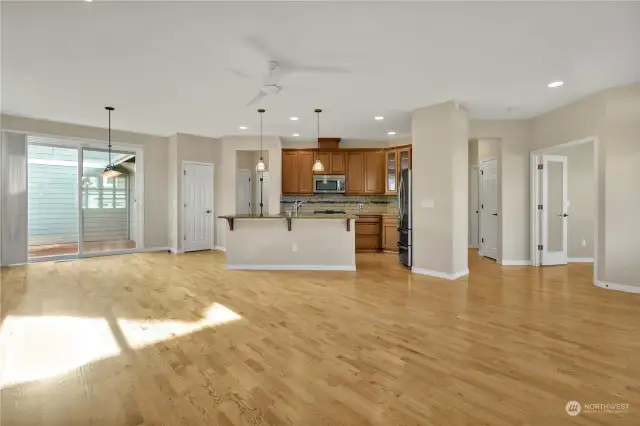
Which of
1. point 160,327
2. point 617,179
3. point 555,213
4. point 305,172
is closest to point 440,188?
point 617,179

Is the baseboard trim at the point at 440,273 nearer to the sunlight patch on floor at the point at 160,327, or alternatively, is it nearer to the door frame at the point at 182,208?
the sunlight patch on floor at the point at 160,327

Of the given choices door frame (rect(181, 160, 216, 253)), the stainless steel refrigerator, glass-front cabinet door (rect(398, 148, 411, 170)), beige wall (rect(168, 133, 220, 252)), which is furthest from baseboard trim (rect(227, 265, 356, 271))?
glass-front cabinet door (rect(398, 148, 411, 170))

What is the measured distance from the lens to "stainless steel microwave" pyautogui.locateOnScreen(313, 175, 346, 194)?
7742 millimetres

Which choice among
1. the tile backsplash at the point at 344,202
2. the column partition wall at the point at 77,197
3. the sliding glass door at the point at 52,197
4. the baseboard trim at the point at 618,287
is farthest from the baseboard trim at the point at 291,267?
the sliding glass door at the point at 52,197

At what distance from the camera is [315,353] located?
7.81 feet

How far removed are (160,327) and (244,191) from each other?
627cm

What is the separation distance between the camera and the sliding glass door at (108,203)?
284 inches

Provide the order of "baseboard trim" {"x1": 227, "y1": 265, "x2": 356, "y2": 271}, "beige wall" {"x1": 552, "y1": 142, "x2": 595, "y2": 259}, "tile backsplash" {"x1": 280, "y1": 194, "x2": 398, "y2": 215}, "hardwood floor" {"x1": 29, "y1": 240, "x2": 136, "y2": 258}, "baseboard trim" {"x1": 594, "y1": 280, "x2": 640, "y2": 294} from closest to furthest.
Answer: "baseboard trim" {"x1": 594, "y1": 280, "x2": 640, "y2": 294} < "baseboard trim" {"x1": 227, "y1": 265, "x2": 356, "y2": 271} < "beige wall" {"x1": 552, "y1": 142, "x2": 595, "y2": 259} < "hardwood floor" {"x1": 29, "y1": 240, "x2": 136, "y2": 258} < "tile backsplash" {"x1": 280, "y1": 194, "x2": 398, "y2": 215}

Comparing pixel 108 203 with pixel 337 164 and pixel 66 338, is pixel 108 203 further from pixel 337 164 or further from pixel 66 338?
pixel 66 338

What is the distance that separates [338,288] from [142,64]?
365 centimetres

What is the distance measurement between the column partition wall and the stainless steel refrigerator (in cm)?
584

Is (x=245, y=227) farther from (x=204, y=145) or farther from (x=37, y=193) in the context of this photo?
(x=37, y=193)

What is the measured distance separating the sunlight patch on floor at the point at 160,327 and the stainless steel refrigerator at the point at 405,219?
→ 3398mm

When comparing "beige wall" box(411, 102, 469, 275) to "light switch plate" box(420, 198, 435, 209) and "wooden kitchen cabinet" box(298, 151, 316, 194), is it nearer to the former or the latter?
"light switch plate" box(420, 198, 435, 209)
